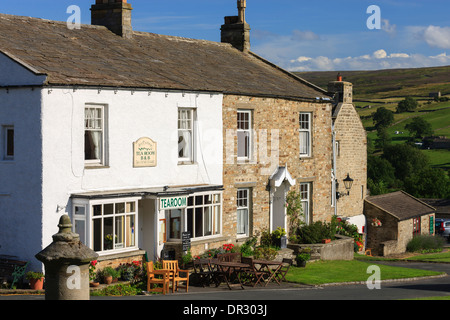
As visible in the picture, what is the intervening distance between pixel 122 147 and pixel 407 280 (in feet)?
38.0

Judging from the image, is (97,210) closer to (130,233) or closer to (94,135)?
(130,233)

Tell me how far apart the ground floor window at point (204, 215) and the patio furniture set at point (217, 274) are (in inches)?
52.8

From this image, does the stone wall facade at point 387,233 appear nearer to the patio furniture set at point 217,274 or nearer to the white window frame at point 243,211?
the white window frame at point 243,211

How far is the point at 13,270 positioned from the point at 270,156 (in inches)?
452

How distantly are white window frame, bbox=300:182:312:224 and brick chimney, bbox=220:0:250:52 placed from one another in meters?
7.15

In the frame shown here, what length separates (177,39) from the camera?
28891 mm

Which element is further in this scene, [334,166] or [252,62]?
[334,166]

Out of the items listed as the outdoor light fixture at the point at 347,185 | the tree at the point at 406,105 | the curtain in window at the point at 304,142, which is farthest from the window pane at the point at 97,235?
the tree at the point at 406,105

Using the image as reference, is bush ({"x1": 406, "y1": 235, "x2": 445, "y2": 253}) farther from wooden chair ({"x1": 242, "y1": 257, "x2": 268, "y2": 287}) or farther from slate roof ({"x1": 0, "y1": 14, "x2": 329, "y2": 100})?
wooden chair ({"x1": 242, "y1": 257, "x2": 268, "y2": 287})

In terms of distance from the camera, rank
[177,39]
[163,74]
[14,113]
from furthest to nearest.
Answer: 1. [177,39]
2. [163,74]
3. [14,113]

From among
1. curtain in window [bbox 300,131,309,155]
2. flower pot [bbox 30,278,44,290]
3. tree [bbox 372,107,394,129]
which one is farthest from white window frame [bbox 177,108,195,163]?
tree [bbox 372,107,394,129]
